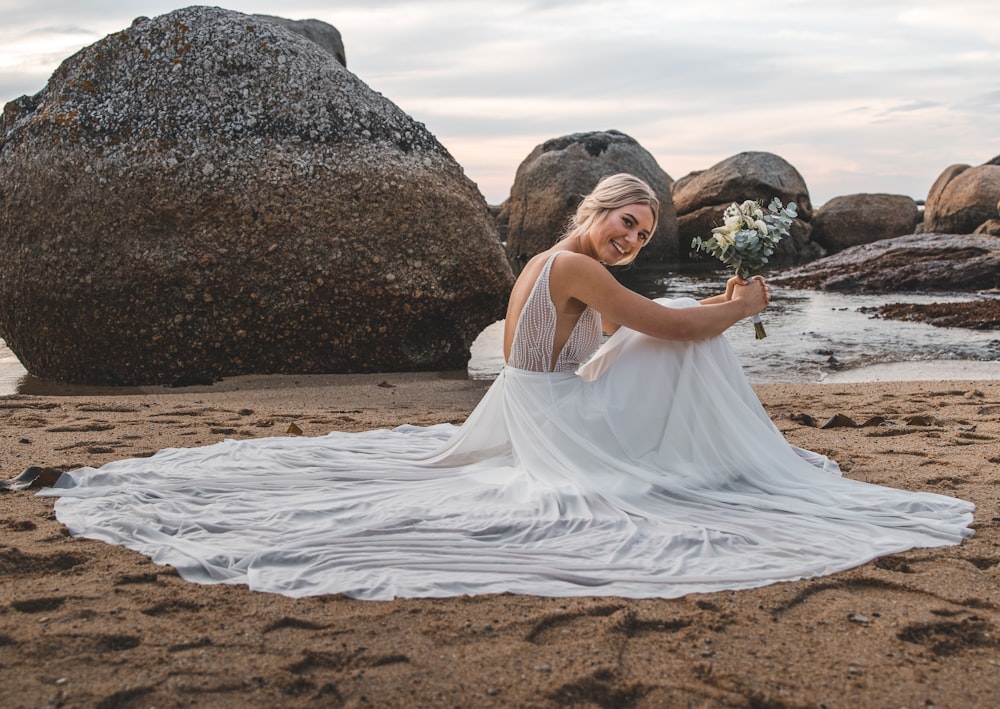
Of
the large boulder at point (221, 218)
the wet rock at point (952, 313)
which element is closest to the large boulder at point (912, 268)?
the wet rock at point (952, 313)

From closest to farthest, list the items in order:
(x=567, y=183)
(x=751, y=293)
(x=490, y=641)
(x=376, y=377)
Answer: (x=490, y=641) < (x=751, y=293) < (x=376, y=377) < (x=567, y=183)

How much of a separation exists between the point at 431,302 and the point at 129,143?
2.62m

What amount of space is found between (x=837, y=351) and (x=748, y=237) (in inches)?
222

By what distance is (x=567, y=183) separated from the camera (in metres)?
21.3

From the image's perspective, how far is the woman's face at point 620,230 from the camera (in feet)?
15.4

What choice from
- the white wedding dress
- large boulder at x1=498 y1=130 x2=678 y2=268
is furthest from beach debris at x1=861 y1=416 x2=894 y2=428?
large boulder at x1=498 y1=130 x2=678 y2=268

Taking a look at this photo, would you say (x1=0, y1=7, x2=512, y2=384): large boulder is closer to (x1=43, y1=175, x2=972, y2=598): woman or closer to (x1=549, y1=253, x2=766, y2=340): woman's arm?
(x1=43, y1=175, x2=972, y2=598): woman

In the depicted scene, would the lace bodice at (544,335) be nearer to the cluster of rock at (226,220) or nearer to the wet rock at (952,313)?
the cluster of rock at (226,220)

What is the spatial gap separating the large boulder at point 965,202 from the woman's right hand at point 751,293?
72.4ft

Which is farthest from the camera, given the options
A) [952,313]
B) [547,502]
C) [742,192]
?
[742,192]

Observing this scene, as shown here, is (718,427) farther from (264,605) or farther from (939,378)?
(939,378)

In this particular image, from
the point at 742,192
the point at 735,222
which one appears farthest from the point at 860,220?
the point at 735,222

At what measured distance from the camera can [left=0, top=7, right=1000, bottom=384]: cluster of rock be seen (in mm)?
7477

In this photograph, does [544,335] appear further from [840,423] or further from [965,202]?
[965,202]
